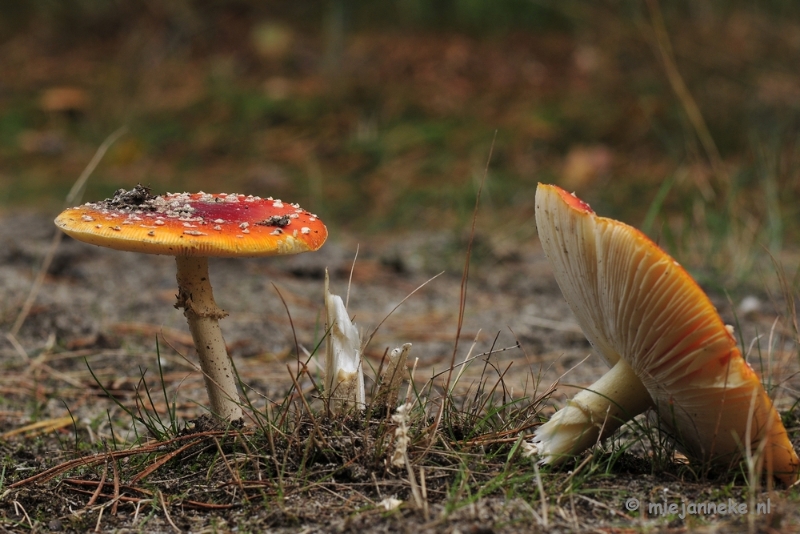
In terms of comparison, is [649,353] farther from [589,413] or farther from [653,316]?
[589,413]

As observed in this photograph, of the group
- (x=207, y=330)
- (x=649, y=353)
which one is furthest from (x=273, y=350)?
(x=649, y=353)

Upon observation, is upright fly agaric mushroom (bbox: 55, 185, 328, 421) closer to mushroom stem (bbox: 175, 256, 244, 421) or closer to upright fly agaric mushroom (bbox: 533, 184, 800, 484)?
mushroom stem (bbox: 175, 256, 244, 421)

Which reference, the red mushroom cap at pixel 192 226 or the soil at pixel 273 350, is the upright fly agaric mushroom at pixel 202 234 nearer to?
the red mushroom cap at pixel 192 226

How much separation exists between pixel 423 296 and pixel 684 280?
2.90 m

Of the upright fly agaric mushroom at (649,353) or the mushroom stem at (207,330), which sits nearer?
the upright fly agaric mushroom at (649,353)

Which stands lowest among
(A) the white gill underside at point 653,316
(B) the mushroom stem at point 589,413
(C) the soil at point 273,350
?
(C) the soil at point 273,350

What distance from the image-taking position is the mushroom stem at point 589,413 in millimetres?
1860

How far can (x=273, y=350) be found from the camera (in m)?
3.35

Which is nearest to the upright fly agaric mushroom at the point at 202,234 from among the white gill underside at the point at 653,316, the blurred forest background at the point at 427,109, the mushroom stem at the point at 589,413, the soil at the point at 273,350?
the soil at the point at 273,350

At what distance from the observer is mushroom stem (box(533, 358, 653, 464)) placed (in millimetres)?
1860

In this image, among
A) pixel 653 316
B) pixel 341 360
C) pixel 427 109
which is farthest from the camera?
pixel 427 109

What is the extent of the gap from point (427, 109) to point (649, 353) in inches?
248

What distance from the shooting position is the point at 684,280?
1.50 m

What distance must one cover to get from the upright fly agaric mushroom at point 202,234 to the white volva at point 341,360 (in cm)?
23
